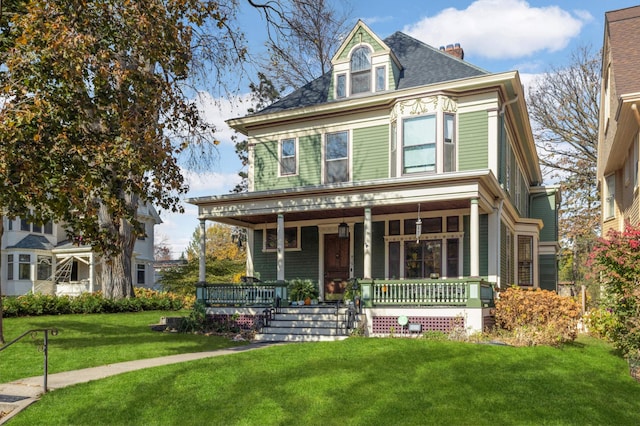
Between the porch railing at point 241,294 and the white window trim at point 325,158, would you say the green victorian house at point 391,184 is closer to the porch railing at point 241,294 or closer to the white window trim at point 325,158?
the white window trim at point 325,158

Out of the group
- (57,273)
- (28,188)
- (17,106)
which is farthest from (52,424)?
(57,273)

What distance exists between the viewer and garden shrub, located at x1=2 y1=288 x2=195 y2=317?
17969 millimetres

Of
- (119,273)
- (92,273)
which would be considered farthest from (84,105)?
(92,273)

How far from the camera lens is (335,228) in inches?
716

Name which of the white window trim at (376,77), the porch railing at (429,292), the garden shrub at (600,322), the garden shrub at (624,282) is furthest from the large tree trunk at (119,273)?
the garden shrub at (624,282)

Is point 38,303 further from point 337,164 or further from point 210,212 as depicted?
point 337,164

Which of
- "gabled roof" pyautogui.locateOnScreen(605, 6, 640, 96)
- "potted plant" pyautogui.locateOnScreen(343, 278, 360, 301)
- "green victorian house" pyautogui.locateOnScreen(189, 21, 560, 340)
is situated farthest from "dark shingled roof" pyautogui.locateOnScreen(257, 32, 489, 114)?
"potted plant" pyautogui.locateOnScreen(343, 278, 360, 301)

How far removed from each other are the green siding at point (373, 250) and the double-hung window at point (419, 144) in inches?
86.2

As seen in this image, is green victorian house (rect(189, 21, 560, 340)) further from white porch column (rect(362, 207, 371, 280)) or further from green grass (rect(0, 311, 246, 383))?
green grass (rect(0, 311, 246, 383))

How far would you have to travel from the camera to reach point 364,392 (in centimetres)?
812

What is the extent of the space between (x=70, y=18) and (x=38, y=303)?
431 inches

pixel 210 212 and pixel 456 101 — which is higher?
pixel 456 101

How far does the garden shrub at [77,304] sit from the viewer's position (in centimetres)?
1797

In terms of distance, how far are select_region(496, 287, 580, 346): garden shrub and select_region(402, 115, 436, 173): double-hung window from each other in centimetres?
428
